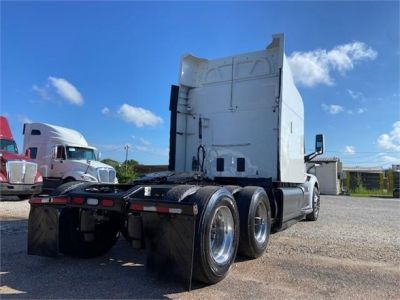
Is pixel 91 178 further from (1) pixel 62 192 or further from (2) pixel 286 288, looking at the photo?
(2) pixel 286 288

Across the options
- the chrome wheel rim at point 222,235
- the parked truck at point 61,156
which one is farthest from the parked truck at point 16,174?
the chrome wheel rim at point 222,235

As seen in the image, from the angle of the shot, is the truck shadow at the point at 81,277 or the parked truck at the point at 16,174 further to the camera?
the parked truck at the point at 16,174

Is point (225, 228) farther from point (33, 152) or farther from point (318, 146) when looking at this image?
point (33, 152)

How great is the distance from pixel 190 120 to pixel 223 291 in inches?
191

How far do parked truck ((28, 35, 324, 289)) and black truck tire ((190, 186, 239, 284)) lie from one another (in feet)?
0.04

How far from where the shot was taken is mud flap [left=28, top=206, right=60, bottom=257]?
5453 millimetres

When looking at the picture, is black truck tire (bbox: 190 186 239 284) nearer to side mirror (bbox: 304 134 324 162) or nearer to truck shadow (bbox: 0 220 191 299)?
truck shadow (bbox: 0 220 191 299)

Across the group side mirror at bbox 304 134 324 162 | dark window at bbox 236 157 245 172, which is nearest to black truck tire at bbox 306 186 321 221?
side mirror at bbox 304 134 324 162

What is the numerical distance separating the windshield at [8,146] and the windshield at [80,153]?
2.23m

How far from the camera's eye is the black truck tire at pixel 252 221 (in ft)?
19.1

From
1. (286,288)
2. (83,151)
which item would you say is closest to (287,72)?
(286,288)

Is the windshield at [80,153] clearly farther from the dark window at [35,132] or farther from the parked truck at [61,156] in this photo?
the dark window at [35,132]

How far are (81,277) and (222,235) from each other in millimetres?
1849

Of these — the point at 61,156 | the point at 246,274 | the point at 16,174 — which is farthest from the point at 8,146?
the point at 246,274
